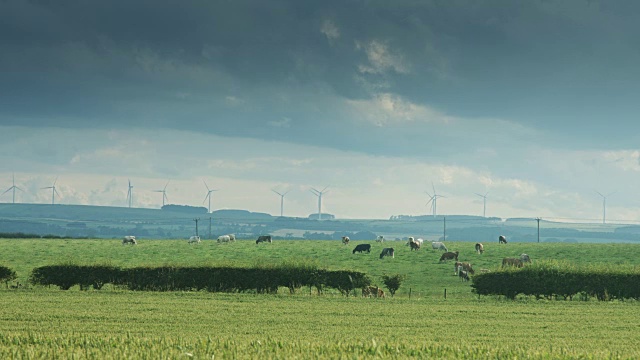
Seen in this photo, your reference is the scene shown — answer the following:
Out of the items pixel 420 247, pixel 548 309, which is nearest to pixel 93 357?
pixel 548 309

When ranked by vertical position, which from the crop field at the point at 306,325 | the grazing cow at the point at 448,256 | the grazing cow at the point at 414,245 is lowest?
the crop field at the point at 306,325

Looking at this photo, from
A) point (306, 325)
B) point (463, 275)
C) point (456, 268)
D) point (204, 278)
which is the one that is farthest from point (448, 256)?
point (306, 325)

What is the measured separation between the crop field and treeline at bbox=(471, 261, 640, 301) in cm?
143

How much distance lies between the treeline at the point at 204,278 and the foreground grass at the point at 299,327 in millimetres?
3251

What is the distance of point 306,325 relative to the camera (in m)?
40.4

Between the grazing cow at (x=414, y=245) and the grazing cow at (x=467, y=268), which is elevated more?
the grazing cow at (x=414, y=245)

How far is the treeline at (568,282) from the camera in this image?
5962cm

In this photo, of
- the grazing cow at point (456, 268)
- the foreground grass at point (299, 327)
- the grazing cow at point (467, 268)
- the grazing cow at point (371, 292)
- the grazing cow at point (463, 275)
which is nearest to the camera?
the foreground grass at point (299, 327)

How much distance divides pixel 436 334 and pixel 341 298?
22366mm

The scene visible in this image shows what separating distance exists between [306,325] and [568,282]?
27.0m

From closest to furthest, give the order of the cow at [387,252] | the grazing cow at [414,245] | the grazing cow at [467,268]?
1. the grazing cow at [467,268]
2. the cow at [387,252]
3. the grazing cow at [414,245]

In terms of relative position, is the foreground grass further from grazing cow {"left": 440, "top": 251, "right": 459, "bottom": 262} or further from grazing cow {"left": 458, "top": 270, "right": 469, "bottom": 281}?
grazing cow {"left": 440, "top": 251, "right": 459, "bottom": 262}

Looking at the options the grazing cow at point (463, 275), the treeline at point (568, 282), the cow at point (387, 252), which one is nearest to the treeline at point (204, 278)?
the treeline at point (568, 282)

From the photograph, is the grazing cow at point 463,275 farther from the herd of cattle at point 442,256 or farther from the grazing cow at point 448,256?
the grazing cow at point 448,256
